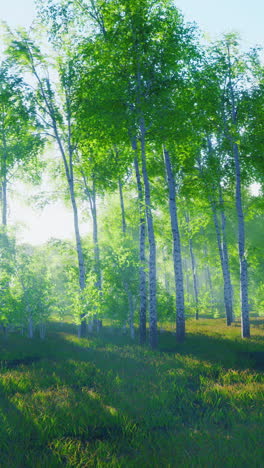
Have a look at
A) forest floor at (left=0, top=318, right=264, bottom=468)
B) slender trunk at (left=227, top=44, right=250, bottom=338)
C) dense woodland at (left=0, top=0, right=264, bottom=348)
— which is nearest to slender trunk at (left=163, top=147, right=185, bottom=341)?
dense woodland at (left=0, top=0, right=264, bottom=348)

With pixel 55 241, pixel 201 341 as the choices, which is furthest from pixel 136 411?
pixel 55 241

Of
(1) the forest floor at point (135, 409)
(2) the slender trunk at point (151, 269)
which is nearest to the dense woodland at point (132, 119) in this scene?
(2) the slender trunk at point (151, 269)

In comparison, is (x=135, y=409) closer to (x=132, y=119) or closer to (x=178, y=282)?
(x=178, y=282)

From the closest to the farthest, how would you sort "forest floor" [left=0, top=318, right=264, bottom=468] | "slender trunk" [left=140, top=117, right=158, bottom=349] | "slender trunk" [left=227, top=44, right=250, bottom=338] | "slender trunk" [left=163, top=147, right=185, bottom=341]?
"forest floor" [left=0, top=318, right=264, bottom=468] < "slender trunk" [left=140, top=117, right=158, bottom=349] < "slender trunk" [left=163, top=147, right=185, bottom=341] < "slender trunk" [left=227, top=44, right=250, bottom=338]

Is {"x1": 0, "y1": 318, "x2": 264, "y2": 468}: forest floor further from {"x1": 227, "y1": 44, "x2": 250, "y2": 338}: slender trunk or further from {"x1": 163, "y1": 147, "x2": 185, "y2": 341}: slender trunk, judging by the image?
{"x1": 227, "y1": 44, "x2": 250, "y2": 338}: slender trunk

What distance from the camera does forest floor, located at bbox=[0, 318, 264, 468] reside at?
4.43 meters

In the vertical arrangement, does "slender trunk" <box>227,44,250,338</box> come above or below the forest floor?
above

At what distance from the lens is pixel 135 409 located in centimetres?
592

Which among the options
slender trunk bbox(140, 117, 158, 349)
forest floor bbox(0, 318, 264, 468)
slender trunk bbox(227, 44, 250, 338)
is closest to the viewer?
forest floor bbox(0, 318, 264, 468)

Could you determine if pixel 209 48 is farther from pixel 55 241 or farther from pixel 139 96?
pixel 55 241

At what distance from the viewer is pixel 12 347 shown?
39.0 ft

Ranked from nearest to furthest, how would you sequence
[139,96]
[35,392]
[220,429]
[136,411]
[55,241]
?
[220,429]
[136,411]
[35,392]
[139,96]
[55,241]

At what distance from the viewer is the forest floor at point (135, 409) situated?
4.43 metres

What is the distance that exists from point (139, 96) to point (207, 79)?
3362 millimetres
